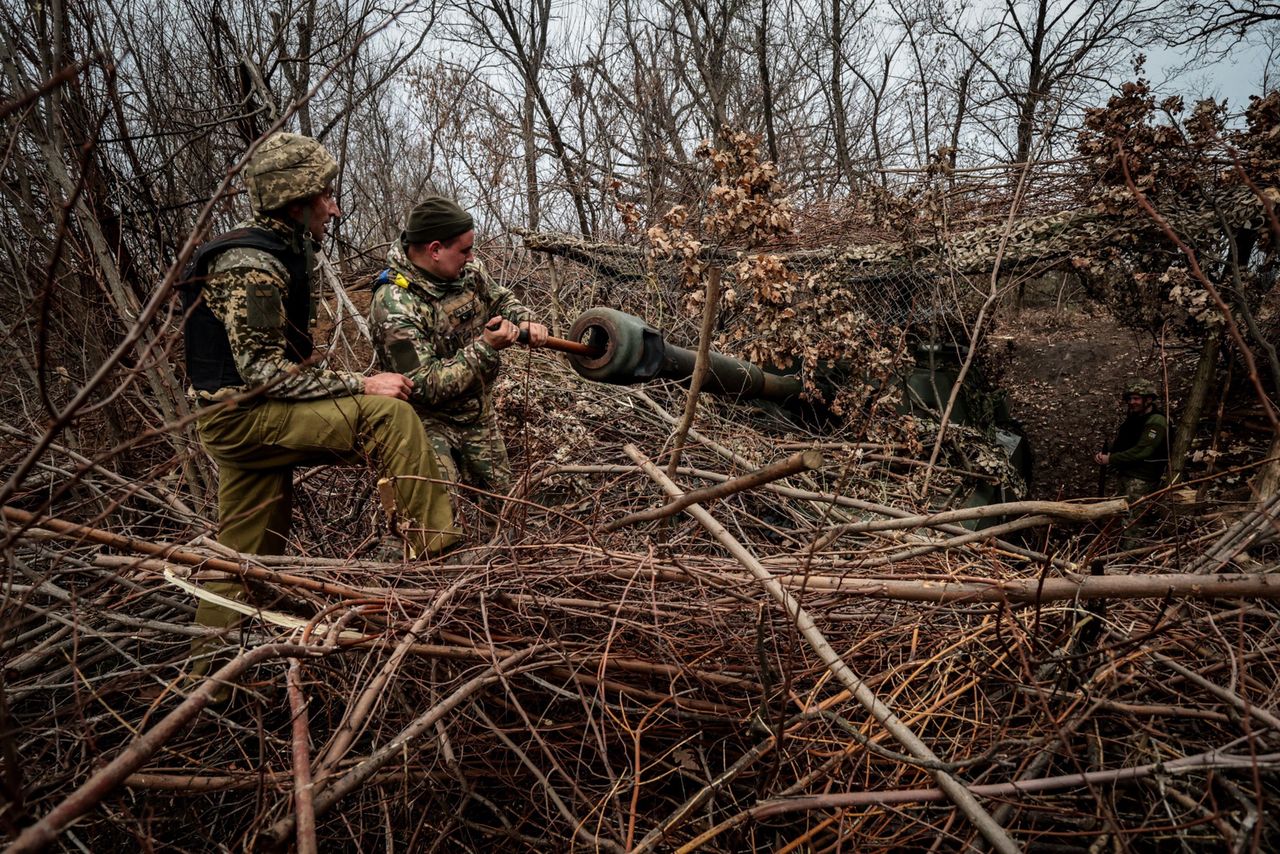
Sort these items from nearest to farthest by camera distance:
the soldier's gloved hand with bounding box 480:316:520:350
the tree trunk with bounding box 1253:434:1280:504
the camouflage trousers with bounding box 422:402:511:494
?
1. the soldier's gloved hand with bounding box 480:316:520:350
2. the camouflage trousers with bounding box 422:402:511:494
3. the tree trunk with bounding box 1253:434:1280:504

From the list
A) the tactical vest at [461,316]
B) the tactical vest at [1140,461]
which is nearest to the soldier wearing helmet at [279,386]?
the tactical vest at [461,316]

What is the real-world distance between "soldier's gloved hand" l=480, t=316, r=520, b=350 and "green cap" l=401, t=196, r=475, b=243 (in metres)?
0.51

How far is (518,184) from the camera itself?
9547 millimetres

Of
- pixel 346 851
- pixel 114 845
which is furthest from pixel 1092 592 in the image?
pixel 114 845

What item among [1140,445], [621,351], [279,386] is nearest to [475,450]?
[621,351]

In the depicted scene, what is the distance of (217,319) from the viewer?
9.18 ft

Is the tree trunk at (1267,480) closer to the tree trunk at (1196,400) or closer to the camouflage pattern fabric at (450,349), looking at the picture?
the tree trunk at (1196,400)

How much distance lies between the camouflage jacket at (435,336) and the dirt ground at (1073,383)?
5956mm

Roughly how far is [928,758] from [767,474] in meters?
0.69

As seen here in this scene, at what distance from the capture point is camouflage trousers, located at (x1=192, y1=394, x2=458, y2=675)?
→ 2816 millimetres

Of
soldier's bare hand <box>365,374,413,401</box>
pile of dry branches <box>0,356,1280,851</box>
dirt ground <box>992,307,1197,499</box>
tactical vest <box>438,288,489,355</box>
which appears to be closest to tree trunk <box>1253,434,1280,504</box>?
dirt ground <box>992,307,1197,499</box>

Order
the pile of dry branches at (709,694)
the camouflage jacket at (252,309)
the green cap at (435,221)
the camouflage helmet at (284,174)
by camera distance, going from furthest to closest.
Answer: the green cap at (435,221) < the camouflage helmet at (284,174) < the camouflage jacket at (252,309) < the pile of dry branches at (709,694)

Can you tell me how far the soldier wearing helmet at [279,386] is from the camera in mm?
2725

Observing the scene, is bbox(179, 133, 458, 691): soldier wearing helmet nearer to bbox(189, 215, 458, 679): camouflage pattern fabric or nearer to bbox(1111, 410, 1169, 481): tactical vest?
bbox(189, 215, 458, 679): camouflage pattern fabric
